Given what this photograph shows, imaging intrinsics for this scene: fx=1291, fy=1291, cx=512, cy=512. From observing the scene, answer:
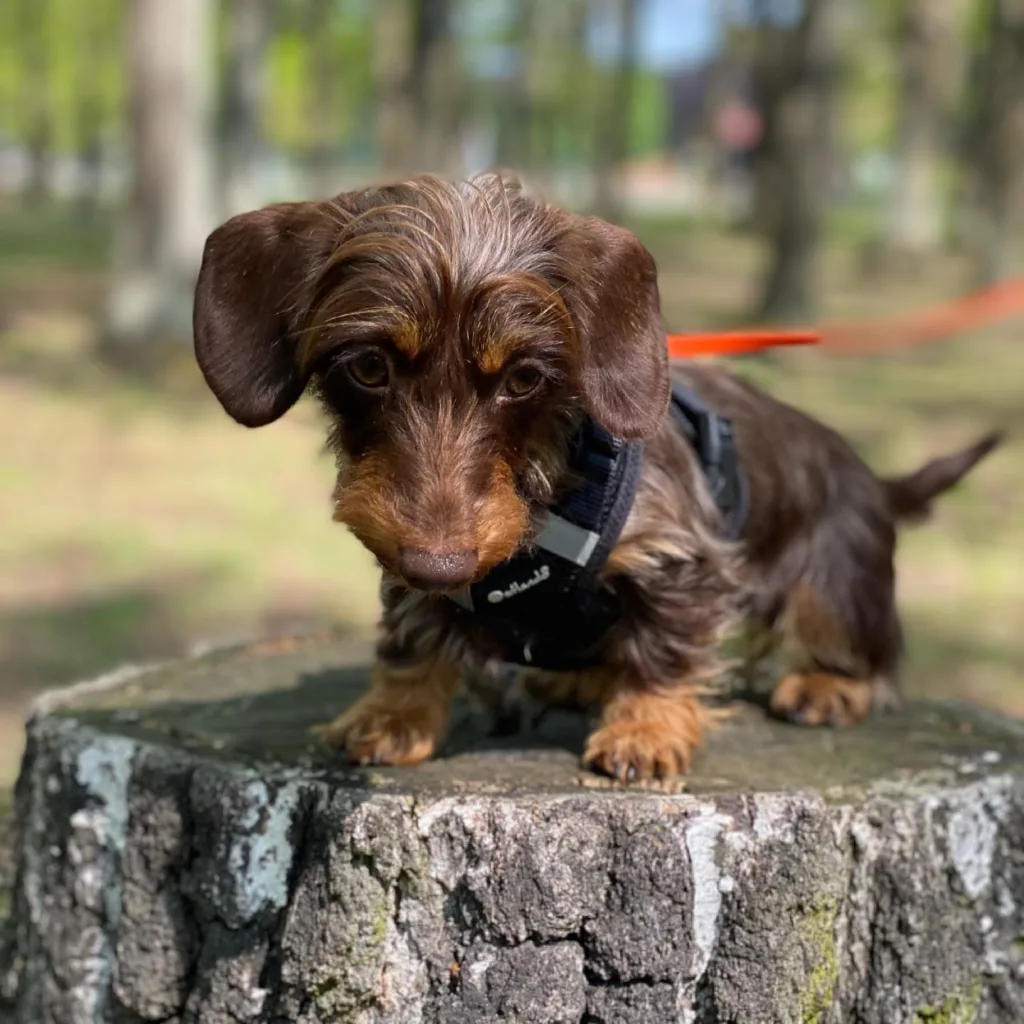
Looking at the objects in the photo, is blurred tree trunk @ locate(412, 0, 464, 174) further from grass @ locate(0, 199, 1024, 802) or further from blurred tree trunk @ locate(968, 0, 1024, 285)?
blurred tree trunk @ locate(968, 0, 1024, 285)

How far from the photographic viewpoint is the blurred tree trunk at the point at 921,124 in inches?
891

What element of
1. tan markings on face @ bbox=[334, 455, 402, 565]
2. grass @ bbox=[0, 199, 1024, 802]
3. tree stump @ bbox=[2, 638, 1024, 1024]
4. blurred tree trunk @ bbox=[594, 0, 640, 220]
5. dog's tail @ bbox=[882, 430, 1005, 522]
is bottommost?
grass @ bbox=[0, 199, 1024, 802]

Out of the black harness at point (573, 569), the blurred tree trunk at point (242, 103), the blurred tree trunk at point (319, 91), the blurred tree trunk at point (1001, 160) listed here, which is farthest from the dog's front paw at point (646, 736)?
the blurred tree trunk at point (319, 91)

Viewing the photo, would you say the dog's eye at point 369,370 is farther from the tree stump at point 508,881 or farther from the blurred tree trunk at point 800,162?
the blurred tree trunk at point 800,162

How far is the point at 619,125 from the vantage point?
116 ft

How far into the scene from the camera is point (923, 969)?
8.98ft

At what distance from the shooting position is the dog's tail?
383cm

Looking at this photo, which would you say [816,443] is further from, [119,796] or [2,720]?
[2,720]

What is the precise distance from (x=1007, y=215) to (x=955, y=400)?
3.37 m

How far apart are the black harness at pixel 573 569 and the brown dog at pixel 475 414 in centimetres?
1

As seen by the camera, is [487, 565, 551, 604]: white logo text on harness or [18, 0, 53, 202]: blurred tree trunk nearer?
[487, 565, 551, 604]: white logo text on harness

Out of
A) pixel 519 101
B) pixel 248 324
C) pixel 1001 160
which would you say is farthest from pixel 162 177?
pixel 519 101

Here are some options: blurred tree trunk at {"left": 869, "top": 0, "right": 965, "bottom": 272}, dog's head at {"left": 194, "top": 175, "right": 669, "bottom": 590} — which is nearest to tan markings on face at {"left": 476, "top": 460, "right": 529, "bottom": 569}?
dog's head at {"left": 194, "top": 175, "right": 669, "bottom": 590}

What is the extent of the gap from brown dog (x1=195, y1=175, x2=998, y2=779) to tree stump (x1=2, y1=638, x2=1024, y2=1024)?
21cm
